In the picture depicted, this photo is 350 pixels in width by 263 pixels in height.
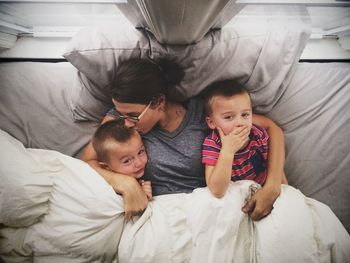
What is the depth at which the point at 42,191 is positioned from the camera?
3.46 ft

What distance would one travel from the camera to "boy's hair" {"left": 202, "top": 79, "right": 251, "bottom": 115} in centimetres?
103

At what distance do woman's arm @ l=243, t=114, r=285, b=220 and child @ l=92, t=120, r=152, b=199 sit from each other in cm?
36

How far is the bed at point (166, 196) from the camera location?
1.00m

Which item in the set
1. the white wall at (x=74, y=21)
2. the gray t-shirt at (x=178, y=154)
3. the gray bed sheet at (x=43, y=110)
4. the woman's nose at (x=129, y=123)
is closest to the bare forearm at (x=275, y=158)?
the gray t-shirt at (x=178, y=154)

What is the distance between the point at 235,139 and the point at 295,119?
0.91 ft

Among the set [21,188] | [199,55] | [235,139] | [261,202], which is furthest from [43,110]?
[261,202]

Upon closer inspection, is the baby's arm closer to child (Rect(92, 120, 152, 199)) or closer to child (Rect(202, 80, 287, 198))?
child (Rect(202, 80, 287, 198))

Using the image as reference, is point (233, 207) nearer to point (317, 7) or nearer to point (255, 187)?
point (255, 187)

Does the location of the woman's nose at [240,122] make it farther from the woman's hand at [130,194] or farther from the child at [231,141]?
the woman's hand at [130,194]

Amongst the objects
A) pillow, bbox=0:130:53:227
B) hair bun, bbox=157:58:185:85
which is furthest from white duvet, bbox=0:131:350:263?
hair bun, bbox=157:58:185:85

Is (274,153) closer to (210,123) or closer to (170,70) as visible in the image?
(210,123)

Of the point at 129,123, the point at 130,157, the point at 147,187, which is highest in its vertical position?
the point at 129,123

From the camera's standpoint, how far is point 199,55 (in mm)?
1055

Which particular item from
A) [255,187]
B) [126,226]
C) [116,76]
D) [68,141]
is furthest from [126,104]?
[255,187]
